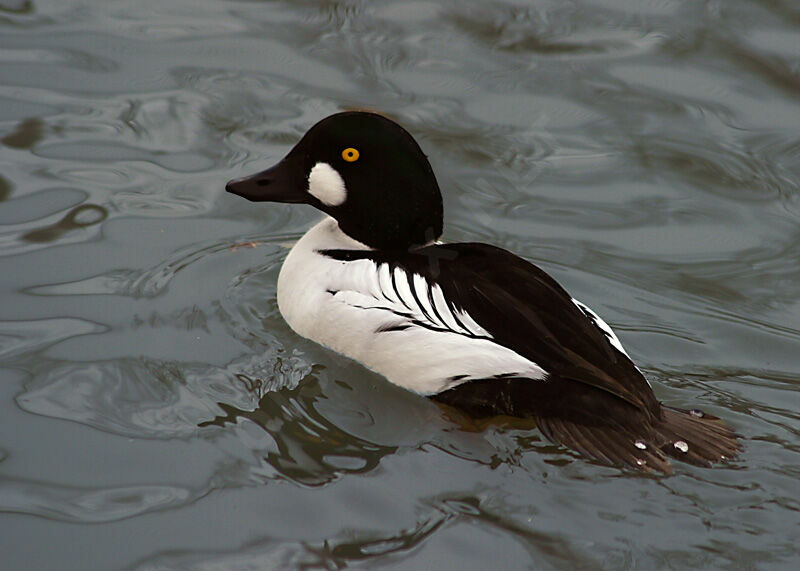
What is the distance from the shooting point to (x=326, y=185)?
5617 millimetres

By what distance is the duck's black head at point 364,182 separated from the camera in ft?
17.8

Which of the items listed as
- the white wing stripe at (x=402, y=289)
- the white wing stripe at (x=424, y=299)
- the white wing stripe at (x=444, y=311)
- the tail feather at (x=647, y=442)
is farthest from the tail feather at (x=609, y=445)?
the white wing stripe at (x=402, y=289)

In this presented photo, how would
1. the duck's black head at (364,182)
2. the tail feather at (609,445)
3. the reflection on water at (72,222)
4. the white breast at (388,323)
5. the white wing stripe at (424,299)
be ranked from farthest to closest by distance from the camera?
the reflection on water at (72,222) < the duck's black head at (364,182) < the white wing stripe at (424,299) < the white breast at (388,323) < the tail feather at (609,445)

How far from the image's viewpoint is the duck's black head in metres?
5.42

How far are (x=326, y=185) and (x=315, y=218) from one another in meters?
1.29

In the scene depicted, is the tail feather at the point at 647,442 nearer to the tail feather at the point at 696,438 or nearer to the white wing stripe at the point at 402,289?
the tail feather at the point at 696,438

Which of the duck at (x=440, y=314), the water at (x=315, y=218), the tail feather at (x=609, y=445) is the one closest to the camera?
the water at (x=315, y=218)

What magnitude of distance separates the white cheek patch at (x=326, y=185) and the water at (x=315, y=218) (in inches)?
28.2

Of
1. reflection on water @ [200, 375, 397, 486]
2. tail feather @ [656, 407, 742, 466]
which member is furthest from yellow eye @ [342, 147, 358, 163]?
tail feather @ [656, 407, 742, 466]

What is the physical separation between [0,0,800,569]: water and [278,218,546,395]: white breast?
0.16 meters

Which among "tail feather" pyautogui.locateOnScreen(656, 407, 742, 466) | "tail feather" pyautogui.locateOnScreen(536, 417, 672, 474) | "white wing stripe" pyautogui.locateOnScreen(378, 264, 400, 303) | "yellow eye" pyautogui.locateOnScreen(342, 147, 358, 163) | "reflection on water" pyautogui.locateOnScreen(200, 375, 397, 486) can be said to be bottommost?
"reflection on water" pyautogui.locateOnScreen(200, 375, 397, 486)

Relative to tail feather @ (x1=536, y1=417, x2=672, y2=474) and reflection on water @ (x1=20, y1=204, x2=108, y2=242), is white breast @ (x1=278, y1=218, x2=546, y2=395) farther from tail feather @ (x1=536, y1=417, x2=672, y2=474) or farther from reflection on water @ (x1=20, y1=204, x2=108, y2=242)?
reflection on water @ (x1=20, y1=204, x2=108, y2=242)

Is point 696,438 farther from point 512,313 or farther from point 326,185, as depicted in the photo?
point 326,185

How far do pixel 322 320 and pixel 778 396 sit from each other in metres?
2.20
